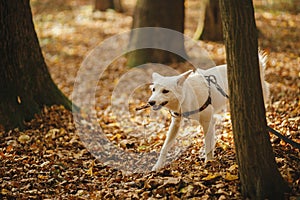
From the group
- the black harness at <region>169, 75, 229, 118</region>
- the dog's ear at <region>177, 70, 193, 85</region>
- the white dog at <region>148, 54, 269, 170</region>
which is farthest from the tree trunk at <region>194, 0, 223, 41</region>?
the dog's ear at <region>177, 70, 193, 85</region>

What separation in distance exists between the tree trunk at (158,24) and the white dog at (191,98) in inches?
217

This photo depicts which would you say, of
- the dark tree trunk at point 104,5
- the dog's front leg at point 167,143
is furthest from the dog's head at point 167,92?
the dark tree trunk at point 104,5

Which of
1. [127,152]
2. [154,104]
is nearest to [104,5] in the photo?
[127,152]

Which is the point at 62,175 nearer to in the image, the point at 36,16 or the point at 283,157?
the point at 283,157

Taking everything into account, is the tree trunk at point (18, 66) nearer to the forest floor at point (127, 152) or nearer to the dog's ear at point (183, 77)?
the forest floor at point (127, 152)

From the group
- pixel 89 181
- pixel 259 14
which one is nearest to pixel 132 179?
pixel 89 181

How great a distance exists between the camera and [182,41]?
11.2m

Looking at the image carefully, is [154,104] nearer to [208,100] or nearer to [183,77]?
[183,77]

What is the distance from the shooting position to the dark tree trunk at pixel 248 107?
3863 millimetres

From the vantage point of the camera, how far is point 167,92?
15.4 ft

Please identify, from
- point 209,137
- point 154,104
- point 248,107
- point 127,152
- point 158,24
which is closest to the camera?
point 248,107

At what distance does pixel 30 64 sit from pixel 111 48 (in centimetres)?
652

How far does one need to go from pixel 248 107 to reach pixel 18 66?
4.09 metres

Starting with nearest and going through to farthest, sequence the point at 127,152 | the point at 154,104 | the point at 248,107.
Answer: the point at 248,107 → the point at 154,104 → the point at 127,152
